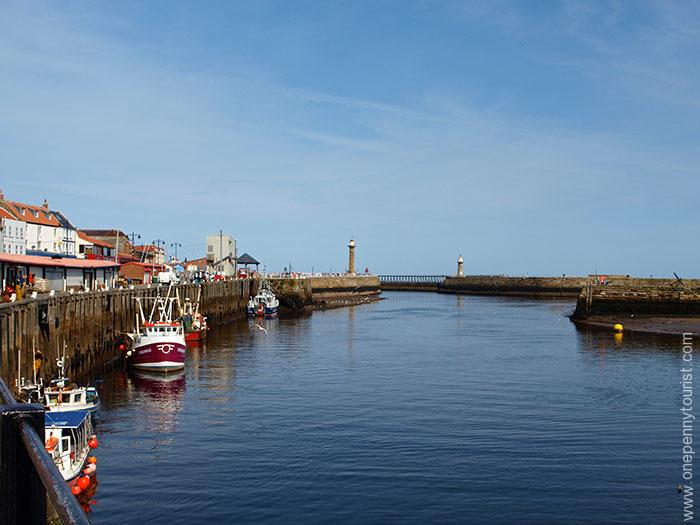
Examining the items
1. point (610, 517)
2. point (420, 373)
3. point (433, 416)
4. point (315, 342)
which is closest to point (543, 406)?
point (433, 416)

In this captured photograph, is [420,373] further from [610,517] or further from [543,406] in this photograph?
[610,517]

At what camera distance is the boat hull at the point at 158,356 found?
168 feet

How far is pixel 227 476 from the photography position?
2634 centimetres

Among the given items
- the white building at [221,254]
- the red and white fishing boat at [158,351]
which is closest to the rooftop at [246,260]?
the white building at [221,254]

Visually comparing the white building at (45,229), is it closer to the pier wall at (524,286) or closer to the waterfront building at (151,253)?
the waterfront building at (151,253)

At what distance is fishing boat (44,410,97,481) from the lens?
78.8ft

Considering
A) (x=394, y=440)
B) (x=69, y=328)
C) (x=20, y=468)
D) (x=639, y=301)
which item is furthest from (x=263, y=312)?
(x=20, y=468)

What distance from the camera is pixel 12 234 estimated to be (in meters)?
85.4

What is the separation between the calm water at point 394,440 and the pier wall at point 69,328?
10.4 feet

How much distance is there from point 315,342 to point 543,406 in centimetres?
3703

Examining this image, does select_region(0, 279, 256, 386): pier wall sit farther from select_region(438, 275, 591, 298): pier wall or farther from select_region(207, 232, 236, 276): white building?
select_region(438, 275, 591, 298): pier wall

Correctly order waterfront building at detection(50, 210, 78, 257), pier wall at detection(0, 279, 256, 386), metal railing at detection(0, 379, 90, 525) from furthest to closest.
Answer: waterfront building at detection(50, 210, 78, 257)
pier wall at detection(0, 279, 256, 386)
metal railing at detection(0, 379, 90, 525)

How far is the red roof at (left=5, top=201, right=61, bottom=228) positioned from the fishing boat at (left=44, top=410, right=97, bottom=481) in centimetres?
6991

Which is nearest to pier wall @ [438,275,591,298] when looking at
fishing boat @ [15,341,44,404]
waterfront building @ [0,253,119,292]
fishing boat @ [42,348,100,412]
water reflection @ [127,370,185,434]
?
waterfront building @ [0,253,119,292]
